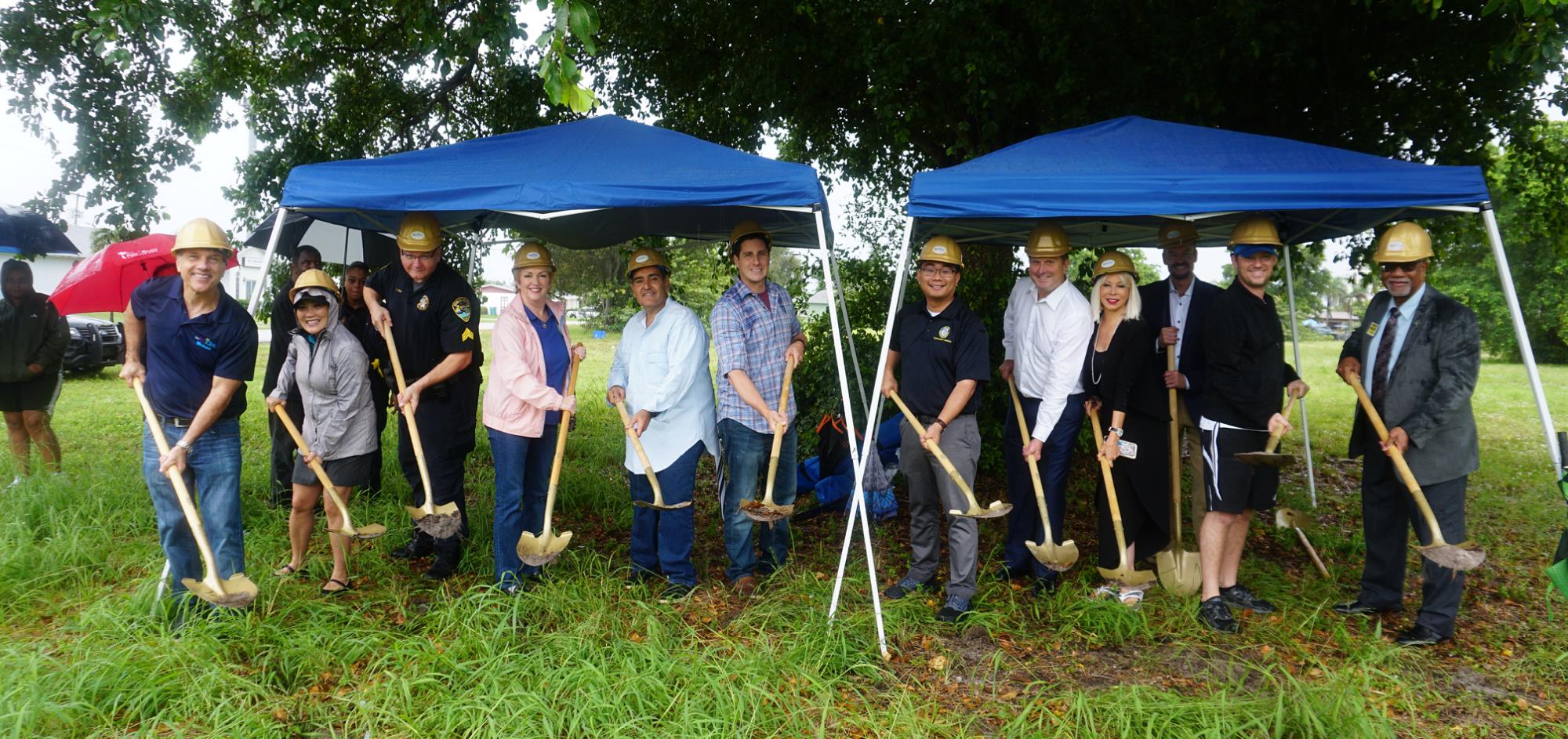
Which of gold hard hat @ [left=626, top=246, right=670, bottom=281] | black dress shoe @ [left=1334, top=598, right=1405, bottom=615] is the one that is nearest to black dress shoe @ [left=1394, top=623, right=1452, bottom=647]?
black dress shoe @ [left=1334, top=598, right=1405, bottom=615]

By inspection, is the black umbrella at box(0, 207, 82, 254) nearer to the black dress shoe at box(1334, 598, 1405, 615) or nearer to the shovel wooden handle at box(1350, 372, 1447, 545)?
the shovel wooden handle at box(1350, 372, 1447, 545)

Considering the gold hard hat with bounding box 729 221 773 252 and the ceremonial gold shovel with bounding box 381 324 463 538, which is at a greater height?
the gold hard hat with bounding box 729 221 773 252

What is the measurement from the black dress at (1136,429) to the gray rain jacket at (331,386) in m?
3.30

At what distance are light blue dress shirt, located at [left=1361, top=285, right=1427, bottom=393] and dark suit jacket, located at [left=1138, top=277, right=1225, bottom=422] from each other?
0.65 metres

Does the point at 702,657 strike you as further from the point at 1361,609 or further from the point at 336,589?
the point at 1361,609

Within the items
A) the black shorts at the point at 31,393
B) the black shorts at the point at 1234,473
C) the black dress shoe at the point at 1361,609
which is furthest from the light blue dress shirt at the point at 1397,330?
the black shorts at the point at 31,393

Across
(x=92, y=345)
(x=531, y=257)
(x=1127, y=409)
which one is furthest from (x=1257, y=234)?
(x=92, y=345)

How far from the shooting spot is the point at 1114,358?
3762 millimetres

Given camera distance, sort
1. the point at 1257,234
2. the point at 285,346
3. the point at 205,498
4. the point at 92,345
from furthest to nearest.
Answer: the point at 92,345
the point at 285,346
the point at 1257,234
the point at 205,498

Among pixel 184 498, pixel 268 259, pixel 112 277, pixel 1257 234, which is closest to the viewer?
pixel 184 498

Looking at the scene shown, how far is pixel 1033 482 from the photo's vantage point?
4.01m

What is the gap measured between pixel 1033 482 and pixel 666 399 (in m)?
1.78

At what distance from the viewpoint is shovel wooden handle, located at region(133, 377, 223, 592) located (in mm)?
3148

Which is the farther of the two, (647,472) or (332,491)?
(647,472)
